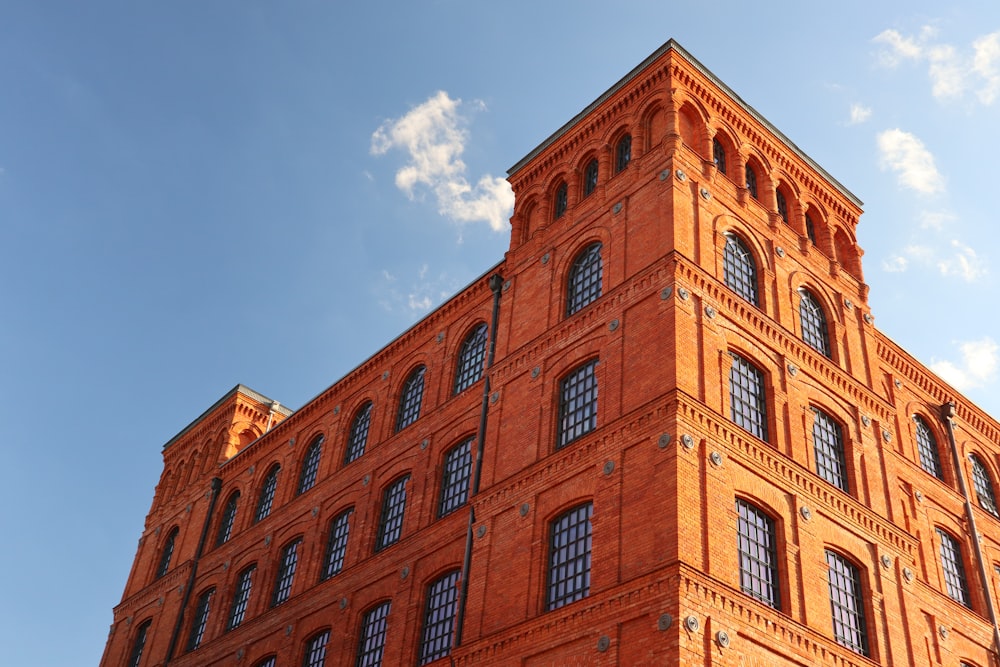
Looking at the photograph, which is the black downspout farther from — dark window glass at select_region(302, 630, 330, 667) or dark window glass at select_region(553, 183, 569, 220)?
dark window glass at select_region(553, 183, 569, 220)

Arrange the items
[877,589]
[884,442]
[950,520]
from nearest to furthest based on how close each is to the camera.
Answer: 1. [877,589]
2. [884,442]
3. [950,520]

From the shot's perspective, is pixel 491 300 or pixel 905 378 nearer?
pixel 491 300

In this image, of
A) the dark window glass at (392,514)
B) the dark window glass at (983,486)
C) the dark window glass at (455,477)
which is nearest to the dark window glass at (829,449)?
the dark window glass at (455,477)

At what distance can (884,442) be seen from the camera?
21.5m

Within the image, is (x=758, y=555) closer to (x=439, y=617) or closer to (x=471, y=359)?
(x=439, y=617)

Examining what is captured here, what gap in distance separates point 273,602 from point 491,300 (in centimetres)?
1029

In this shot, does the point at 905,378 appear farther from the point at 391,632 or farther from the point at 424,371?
the point at 391,632

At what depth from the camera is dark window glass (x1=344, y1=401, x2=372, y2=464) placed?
1096 inches

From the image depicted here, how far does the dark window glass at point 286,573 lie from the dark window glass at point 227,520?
415cm

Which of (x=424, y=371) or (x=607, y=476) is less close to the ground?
(x=424, y=371)

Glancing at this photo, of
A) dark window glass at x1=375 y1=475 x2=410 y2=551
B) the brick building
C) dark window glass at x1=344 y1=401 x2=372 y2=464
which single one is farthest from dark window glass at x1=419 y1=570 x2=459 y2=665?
dark window glass at x1=344 y1=401 x2=372 y2=464

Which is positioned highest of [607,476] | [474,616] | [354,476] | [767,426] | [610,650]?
[354,476]

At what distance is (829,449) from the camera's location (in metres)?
20.4

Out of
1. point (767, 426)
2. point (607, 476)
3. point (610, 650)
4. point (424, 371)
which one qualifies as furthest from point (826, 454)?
point (424, 371)
